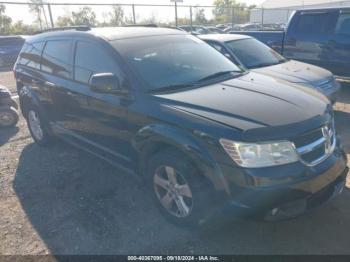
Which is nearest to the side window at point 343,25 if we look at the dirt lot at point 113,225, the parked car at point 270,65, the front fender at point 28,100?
the parked car at point 270,65

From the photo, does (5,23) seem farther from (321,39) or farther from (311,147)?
(311,147)

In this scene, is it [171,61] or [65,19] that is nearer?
[171,61]

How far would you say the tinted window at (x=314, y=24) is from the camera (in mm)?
8039

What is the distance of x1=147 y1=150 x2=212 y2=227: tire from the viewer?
279 cm

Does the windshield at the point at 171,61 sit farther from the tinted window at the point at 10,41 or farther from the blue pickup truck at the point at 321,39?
the tinted window at the point at 10,41

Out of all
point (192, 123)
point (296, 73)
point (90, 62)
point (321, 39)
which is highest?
point (90, 62)

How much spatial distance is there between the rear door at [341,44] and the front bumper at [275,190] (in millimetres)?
6148

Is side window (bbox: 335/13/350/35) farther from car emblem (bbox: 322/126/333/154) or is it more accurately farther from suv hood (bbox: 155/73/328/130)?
car emblem (bbox: 322/126/333/154)

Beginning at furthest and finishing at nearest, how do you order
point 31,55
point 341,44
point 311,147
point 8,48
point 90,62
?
1. point 8,48
2. point 341,44
3. point 31,55
4. point 90,62
5. point 311,147

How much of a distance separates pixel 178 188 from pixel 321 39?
6743mm

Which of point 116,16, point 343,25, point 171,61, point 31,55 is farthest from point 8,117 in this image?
point 116,16

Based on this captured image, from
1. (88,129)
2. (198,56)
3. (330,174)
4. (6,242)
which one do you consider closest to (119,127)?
(88,129)

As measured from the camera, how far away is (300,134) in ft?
8.48

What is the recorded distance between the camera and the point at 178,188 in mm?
3043
